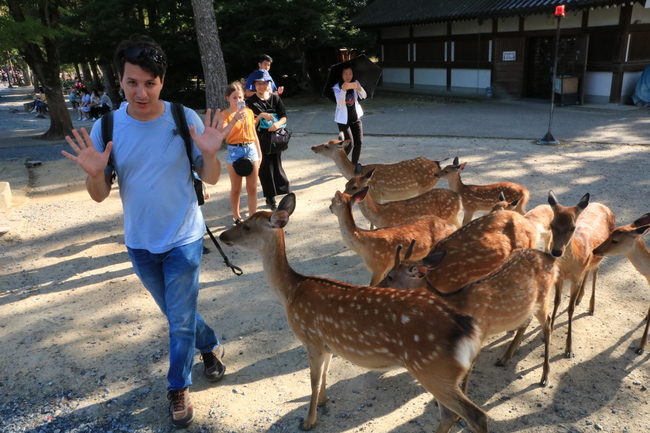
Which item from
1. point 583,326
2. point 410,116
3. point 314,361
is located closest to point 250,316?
point 314,361

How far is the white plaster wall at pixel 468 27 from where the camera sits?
1847 cm

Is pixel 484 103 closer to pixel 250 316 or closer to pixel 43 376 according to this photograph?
pixel 250 316

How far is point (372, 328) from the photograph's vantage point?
106 inches

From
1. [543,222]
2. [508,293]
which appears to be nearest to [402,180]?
[543,222]

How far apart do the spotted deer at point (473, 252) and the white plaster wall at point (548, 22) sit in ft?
45.7

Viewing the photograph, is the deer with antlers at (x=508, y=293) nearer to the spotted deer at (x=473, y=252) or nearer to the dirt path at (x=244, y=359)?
the spotted deer at (x=473, y=252)

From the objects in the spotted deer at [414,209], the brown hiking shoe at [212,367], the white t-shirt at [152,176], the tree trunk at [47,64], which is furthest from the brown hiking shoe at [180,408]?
the tree trunk at [47,64]

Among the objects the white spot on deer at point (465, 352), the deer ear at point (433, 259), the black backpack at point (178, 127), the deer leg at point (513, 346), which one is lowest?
the deer leg at point (513, 346)

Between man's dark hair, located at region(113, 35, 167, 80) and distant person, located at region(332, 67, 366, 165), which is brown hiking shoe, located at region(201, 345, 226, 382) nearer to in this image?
man's dark hair, located at region(113, 35, 167, 80)

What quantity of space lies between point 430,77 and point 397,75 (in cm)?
235

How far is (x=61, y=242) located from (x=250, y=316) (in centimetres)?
324

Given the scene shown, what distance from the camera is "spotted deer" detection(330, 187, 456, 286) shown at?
415 centimetres

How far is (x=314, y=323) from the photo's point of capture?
294 cm

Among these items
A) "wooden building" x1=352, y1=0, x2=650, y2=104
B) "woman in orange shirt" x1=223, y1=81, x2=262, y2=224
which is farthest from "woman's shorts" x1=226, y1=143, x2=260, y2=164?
"wooden building" x1=352, y1=0, x2=650, y2=104
